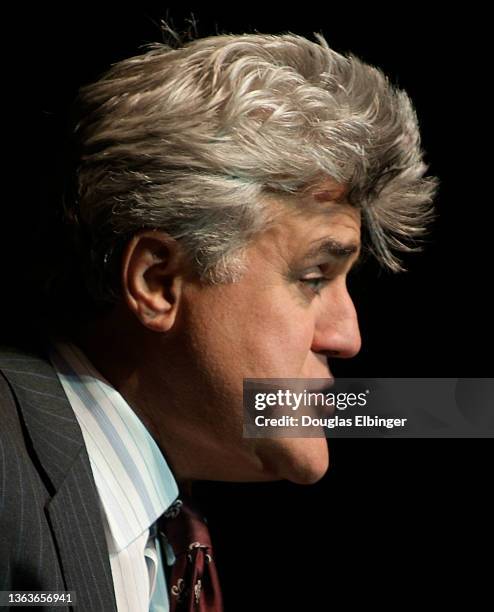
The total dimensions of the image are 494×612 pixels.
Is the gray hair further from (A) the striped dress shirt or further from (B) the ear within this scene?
(A) the striped dress shirt

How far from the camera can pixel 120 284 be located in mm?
1781

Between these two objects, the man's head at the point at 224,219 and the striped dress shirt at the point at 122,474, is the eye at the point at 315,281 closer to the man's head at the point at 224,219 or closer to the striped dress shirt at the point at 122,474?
the man's head at the point at 224,219

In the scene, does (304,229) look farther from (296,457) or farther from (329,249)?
(296,457)

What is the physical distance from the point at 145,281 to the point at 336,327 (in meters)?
0.30

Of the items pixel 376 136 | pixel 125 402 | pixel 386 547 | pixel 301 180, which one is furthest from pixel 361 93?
pixel 386 547

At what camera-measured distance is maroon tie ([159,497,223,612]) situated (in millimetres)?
1864

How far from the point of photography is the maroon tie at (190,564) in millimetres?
1864

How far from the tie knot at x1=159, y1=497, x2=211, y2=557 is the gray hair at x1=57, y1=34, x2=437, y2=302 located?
1.23 feet

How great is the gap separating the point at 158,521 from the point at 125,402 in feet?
0.79

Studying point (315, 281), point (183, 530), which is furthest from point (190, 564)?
point (315, 281)

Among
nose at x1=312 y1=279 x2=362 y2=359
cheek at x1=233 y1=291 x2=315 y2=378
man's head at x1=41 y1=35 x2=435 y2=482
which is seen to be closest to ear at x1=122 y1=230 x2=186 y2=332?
man's head at x1=41 y1=35 x2=435 y2=482

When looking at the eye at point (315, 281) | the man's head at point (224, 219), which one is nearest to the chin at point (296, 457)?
the man's head at point (224, 219)

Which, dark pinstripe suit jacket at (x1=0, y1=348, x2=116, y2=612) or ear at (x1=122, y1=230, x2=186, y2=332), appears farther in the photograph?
ear at (x1=122, y1=230, x2=186, y2=332)

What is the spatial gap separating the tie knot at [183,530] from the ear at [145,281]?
0.34 meters
